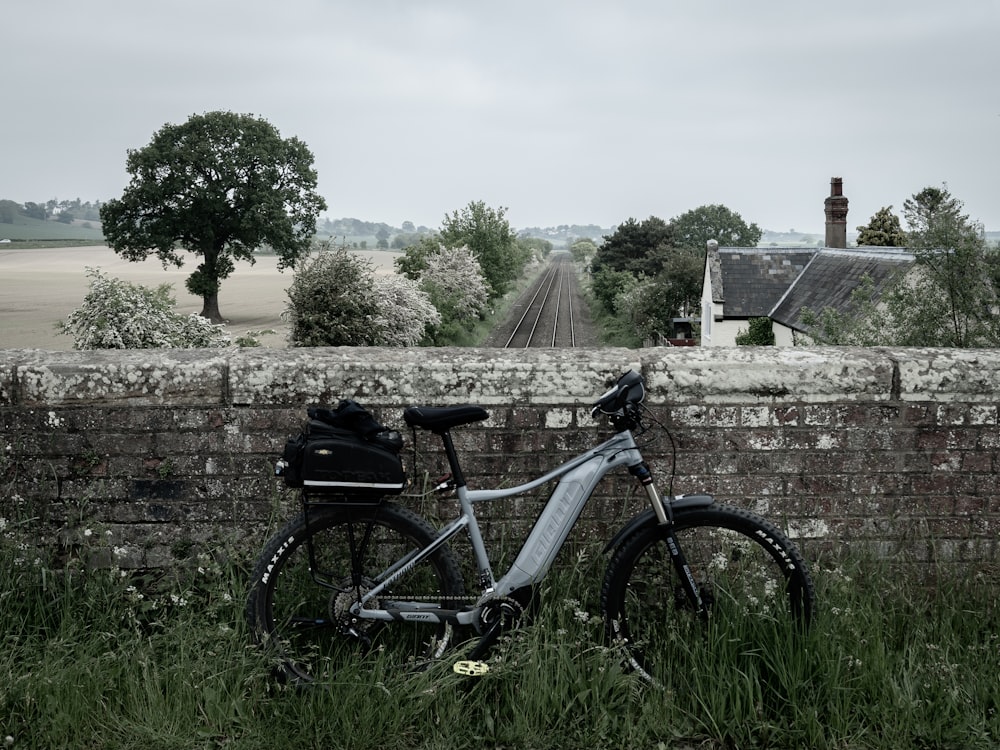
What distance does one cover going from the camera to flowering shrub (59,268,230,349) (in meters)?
22.7

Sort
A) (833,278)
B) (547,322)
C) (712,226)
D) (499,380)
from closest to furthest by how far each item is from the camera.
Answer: (499,380) → (833,278) → (547,322) → (712,226)

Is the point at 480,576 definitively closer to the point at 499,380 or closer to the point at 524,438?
the point at 524,438

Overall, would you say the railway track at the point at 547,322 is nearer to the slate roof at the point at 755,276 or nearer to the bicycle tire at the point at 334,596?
the slate roof at the point at 755,276

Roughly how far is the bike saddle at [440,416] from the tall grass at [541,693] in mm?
784

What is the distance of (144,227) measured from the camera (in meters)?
54.8

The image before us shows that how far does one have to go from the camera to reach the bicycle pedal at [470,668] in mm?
2965

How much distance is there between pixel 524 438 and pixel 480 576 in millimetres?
664

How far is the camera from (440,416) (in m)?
3.17

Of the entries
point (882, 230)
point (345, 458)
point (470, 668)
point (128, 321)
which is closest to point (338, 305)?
point (128, 321)

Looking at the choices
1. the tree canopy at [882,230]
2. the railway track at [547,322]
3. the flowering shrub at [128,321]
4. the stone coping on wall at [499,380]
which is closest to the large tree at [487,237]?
the railway track at [547,322]

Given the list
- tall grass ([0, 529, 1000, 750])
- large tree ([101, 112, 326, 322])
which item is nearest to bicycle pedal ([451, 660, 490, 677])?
tall grass ([0, 529, 1000, 750])

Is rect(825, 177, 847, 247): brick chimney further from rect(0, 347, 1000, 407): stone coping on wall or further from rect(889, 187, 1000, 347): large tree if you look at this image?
rect(0, 347, 1000, 407): stone coping on wall

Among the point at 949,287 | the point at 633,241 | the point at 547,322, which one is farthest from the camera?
the point at 633,241

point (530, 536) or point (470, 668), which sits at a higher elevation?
point (530, 536)
